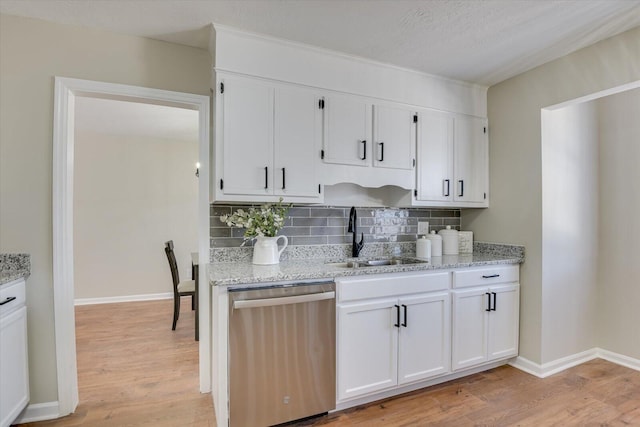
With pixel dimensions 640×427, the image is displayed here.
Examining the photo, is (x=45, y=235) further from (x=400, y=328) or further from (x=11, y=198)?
(x=400, y=328)

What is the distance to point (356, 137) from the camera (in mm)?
2453

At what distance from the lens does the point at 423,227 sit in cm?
310

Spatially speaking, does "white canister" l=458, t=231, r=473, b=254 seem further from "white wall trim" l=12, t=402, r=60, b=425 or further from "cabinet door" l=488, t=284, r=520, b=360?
"white wall trim" l=12, t=402, r=60, b=425

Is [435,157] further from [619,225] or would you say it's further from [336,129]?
[619,225]

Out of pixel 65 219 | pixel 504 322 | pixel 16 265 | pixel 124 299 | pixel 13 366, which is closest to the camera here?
pixel 13 366

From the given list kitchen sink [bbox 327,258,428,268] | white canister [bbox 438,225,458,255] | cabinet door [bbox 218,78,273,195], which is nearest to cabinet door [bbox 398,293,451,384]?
kitchen sink [bbox 327,258,428,268]

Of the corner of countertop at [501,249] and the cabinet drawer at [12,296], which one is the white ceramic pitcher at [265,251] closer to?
the cabinet drawer at [12,296]

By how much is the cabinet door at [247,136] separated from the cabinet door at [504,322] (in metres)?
1.97

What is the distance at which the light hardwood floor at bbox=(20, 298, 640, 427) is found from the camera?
→ 2006mm

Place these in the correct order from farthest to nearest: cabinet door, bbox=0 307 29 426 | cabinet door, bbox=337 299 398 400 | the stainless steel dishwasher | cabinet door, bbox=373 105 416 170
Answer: cabinet door, bbox=373 105 416 170 → cabinet door, bbox=337 299 398 400 → the stainless steel dishwasher → cabinet door, bbox=0 307 29 426

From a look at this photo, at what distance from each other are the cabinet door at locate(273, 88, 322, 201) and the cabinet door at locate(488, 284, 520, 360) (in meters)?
1.68

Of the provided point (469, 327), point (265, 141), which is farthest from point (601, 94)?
point (265, 141)

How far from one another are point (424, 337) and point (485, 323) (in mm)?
607

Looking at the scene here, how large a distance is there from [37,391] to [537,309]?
11.5 ft
